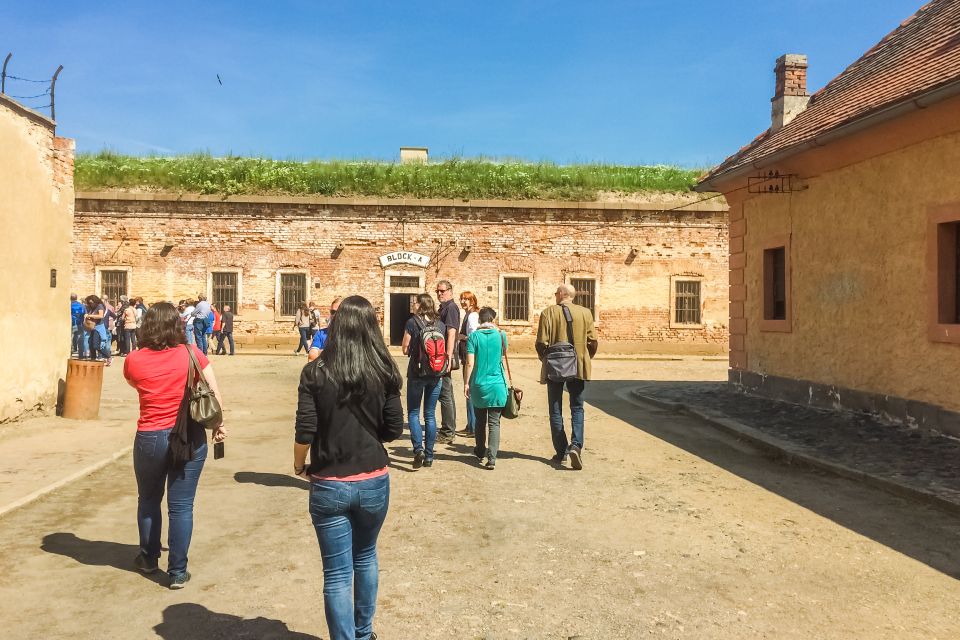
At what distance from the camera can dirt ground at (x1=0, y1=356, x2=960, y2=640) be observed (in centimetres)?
399

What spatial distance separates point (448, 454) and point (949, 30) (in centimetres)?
924

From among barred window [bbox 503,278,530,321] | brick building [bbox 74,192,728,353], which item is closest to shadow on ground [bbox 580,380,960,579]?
barred window [bbox 503,278,530,321]

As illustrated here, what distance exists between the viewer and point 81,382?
Answer: 10656mm

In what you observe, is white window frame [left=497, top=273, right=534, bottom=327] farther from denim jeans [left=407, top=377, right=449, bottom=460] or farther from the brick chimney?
denim jeans [left=407, top=377, right=449, bottom=460]

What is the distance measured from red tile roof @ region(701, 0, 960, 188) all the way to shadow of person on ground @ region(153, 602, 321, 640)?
27.4ft

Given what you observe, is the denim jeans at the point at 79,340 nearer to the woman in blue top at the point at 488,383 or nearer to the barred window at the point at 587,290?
the woman in blue top at the point at 488,383

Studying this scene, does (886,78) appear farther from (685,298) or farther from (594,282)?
(685,298)

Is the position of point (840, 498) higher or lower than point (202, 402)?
lower

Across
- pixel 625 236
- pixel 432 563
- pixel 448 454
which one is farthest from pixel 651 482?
pixel 625 236

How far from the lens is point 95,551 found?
5160 millimetres

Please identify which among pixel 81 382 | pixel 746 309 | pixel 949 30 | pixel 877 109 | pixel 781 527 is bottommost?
pixel 781 527

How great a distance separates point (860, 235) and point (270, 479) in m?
8.58

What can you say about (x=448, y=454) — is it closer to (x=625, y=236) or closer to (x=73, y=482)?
(x=73, y=482)

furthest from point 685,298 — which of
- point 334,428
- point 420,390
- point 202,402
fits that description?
point 334,428
